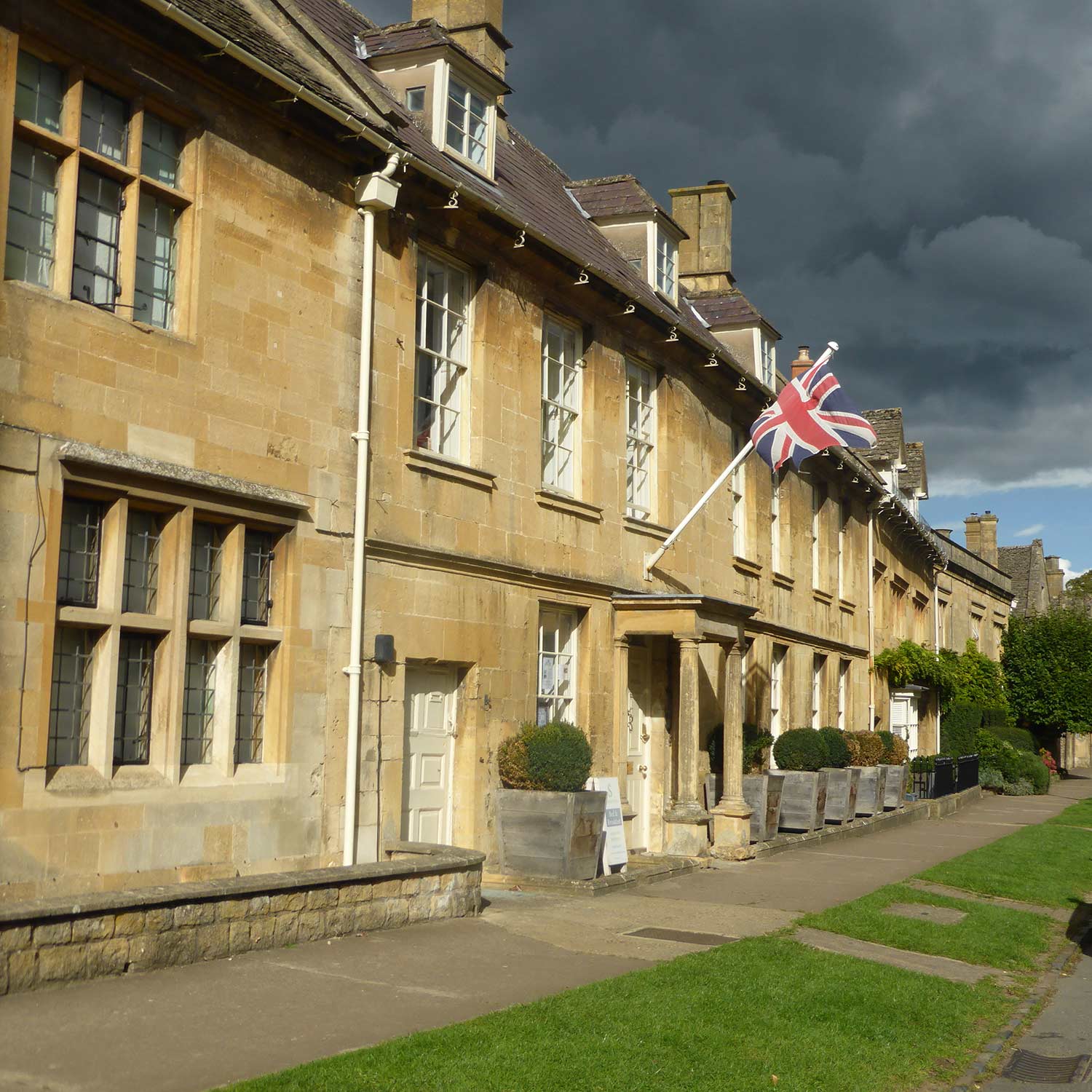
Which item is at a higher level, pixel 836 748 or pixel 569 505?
pixel 569 505

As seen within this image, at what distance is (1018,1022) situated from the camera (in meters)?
8.39

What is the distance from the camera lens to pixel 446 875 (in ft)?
33.8

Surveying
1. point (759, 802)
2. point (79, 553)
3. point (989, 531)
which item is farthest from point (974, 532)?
point (79, 553)

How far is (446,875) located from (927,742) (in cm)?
2811

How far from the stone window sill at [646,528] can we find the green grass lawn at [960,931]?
5.67m

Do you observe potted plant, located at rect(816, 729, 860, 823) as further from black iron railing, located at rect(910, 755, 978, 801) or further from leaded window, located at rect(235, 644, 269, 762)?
leaded window, located at rect(235, 644, 269, 762)

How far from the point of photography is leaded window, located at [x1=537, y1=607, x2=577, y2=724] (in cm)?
1479

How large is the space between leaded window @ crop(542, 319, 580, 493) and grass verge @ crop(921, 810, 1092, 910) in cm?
625

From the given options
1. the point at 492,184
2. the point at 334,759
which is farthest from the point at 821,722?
the point at 334,759

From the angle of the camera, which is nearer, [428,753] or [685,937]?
[685,937]

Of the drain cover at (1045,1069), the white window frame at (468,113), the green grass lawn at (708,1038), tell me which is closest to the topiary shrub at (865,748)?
the white window frame at (468,113)

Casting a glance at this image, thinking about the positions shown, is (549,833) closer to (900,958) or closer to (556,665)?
(556,665)

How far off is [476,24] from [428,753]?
1011cm

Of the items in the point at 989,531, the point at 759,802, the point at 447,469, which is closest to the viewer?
the point at 447,469
